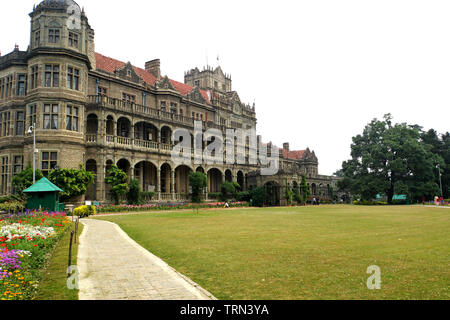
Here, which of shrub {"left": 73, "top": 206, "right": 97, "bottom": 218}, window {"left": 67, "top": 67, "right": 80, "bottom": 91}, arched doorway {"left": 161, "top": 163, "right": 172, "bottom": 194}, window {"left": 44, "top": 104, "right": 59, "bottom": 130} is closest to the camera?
shrub {"left": 73, "top": 206, "right": 97, "bottom": 218}

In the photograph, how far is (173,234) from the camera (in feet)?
45.9

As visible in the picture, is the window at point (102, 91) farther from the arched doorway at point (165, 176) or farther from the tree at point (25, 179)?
the arched doorway at point (165, 176)

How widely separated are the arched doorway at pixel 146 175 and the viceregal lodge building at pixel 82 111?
0.40 feet

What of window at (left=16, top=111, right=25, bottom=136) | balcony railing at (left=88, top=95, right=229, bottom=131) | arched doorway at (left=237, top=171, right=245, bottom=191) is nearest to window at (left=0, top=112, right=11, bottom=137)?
window at (left=16, top=111, right=25, bottom=136)

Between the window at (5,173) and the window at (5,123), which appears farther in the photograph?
the window at (5,123)

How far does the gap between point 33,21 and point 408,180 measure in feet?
189

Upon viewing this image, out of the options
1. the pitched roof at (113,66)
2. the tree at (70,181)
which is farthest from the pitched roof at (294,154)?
the tree at (70,181)

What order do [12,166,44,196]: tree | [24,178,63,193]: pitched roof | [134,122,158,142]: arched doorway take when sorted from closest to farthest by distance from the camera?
[24,178,63,193]: pitched roof
[12,166,44,196]: tree
[134,122,158,142]: arched doorway

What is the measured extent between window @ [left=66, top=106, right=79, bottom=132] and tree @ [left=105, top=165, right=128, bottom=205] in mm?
5225

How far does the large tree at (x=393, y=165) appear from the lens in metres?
53.1

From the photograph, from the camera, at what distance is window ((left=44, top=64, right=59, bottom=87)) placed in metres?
→ 30.5

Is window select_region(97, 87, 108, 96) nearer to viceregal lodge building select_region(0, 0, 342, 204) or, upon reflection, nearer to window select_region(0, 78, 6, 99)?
viceregal lodge building select_region(0, 0, 342, 204)

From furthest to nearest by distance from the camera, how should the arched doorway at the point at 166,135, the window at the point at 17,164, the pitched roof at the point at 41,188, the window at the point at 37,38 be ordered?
the arched doorway at the point at 166,135
the window at the point at 17,164
the window at the point at 37,38
the pitched roof at the point at 41,188

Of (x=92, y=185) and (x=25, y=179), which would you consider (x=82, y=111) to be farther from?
(x=25, y=179)
